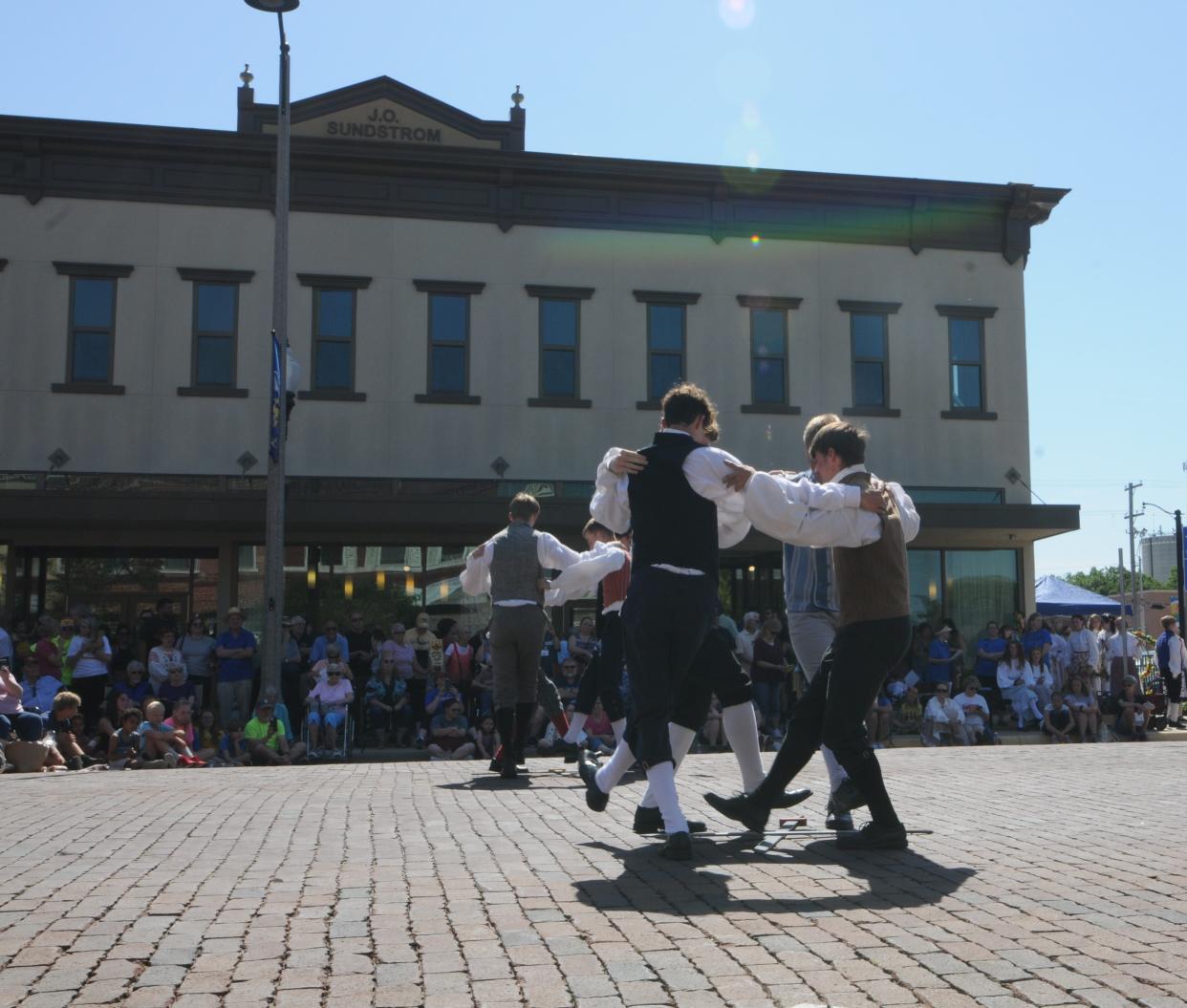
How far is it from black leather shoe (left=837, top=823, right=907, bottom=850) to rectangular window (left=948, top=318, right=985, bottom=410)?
62.7ft

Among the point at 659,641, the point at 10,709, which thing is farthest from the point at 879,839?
the point at 10,709

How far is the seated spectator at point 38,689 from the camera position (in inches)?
593

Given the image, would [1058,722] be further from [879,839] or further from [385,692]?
[879,839]

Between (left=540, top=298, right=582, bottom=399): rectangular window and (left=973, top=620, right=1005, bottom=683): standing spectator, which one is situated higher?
(left=540, top=298, right=582, bottom=399): rectangular window

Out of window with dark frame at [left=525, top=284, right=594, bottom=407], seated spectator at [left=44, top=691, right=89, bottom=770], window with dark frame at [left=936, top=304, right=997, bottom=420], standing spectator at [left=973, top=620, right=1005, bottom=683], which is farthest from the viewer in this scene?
window with dark frame at [left=936, top=304, right=997, bottom=420]

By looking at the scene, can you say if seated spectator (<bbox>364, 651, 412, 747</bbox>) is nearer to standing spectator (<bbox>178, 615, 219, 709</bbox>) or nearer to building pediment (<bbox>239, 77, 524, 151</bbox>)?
standing spectator (<bbox>178, 615, 219, 709</bbox>)

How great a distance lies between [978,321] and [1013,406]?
166 centimetres

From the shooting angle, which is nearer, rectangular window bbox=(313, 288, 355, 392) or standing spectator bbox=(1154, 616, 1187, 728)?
standing spectator bbox=(1154, 616, 1187, 728)

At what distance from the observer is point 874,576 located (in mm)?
5961

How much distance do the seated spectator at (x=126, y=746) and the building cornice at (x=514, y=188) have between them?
10212 mm

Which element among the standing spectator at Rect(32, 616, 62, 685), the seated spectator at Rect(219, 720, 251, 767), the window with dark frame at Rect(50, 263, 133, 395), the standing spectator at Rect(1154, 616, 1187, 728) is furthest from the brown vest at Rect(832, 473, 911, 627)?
the window with dark frame at Rect(50, 263, 133, 395)

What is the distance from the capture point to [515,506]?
9805 millimetres

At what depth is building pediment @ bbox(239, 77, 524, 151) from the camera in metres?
22.8

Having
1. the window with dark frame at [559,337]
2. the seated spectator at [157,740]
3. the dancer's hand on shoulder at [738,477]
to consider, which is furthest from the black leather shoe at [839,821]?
the window with dark frame at [559,337]
